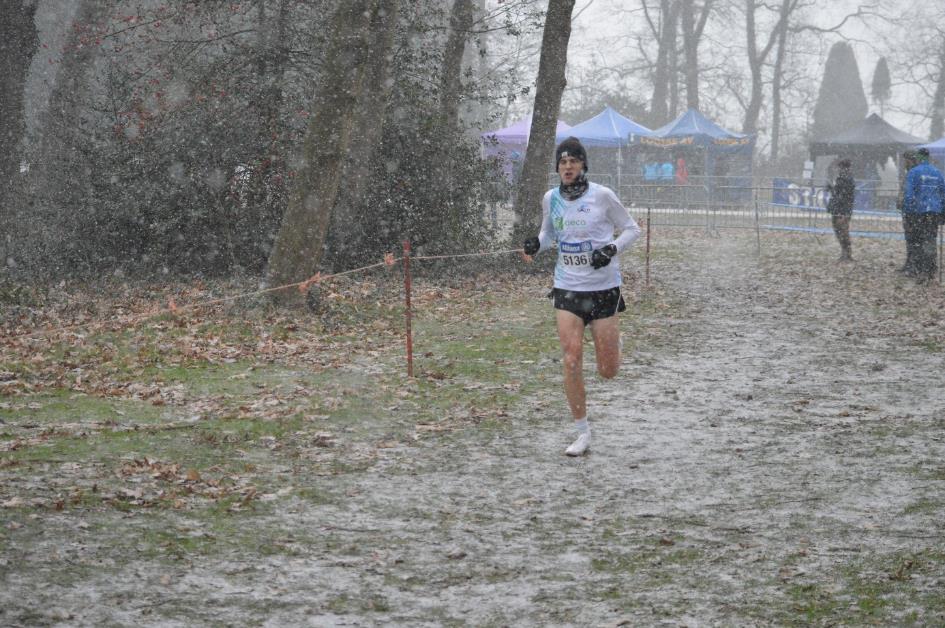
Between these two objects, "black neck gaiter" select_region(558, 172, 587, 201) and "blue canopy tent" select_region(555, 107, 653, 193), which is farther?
"blue canopy tent" select_region(555, 107, 653, 193)

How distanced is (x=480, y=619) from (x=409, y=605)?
37cm

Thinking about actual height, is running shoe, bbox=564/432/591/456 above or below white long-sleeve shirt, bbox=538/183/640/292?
below

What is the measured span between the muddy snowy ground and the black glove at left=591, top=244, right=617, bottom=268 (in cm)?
140

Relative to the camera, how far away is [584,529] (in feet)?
20.5

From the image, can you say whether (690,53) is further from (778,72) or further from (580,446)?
(580,446)

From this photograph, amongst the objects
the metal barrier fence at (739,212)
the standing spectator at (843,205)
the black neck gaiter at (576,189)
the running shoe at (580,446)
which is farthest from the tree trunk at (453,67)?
the running shoe at (580,446)

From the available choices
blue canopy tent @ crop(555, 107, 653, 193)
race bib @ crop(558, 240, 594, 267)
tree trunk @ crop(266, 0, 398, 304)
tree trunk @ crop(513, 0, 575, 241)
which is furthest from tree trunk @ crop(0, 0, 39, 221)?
blue canopy tent @ crop(555, 107, 653, 193)

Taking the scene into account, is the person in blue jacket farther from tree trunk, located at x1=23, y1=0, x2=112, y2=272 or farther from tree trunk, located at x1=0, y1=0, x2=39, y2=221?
tree trunk, located at x1=0, y1=0, x2=39, y2=221

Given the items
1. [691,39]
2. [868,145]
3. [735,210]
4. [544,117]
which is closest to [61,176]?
[544,117]

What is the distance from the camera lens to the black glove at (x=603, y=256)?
7535 millimetres

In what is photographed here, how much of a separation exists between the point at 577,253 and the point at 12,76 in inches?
501

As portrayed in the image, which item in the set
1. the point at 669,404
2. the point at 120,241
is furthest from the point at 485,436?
the point at 120,241

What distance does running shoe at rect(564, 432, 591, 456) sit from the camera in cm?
792

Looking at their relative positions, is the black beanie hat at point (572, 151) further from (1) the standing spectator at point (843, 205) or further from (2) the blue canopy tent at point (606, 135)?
(2) the blue canopy tent at point (606, 135)
